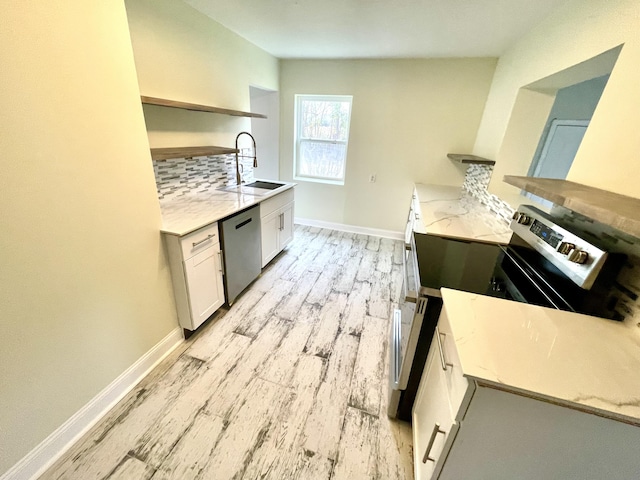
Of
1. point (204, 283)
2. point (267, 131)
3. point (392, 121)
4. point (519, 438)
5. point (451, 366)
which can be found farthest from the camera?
point (267, 131)

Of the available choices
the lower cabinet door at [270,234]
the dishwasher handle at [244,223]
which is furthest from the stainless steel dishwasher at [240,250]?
the lower cabinet door at [270,234]

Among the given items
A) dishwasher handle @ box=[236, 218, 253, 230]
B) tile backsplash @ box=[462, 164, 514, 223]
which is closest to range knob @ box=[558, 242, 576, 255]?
tile backsplash @ box=[462, 164, 514, 223]

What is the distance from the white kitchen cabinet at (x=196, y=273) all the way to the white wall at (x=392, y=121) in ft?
8.16

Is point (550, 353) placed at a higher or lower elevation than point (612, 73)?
lower

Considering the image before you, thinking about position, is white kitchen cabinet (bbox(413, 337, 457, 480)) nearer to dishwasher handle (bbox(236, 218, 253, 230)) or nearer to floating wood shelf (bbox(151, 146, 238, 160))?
dishwasher handle (bbox(236, 218, 253, 230))

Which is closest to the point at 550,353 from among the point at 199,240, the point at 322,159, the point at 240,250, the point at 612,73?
the point at 612,73

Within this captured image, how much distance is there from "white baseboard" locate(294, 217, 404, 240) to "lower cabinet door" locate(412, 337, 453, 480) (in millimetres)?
2923

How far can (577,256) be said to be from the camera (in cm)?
98

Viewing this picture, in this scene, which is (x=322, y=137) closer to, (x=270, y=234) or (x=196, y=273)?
(x=270, y=234)

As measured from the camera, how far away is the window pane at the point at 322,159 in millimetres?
3957

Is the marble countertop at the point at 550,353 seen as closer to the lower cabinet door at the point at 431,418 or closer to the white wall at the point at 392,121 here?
the lower cabinet door at the point at 431,418

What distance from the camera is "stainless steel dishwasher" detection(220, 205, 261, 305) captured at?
2094 millimetres

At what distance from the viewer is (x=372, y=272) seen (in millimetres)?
3080

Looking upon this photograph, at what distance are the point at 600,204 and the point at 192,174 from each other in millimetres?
2700
